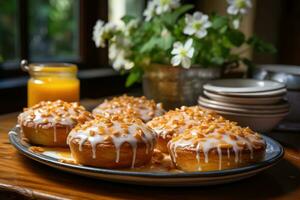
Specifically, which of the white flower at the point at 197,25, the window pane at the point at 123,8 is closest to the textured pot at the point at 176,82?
the white flower at the point at 197,25

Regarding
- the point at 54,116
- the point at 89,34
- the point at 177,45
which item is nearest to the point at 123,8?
the point at 89,34

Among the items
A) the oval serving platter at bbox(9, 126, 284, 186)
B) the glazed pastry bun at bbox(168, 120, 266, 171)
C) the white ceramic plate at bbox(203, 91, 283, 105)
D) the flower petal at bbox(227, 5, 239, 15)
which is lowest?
the oval serving platter at bbox(9, 126, 284, 186)

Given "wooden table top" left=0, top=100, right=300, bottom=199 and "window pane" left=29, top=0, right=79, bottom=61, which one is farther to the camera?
"window pane" left=29, top=0, right=79, bottom=61

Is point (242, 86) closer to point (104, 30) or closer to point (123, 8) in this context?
point (104, 30)

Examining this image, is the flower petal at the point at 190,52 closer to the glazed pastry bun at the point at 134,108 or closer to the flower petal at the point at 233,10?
the glazed pastry bun at the point at 134,108

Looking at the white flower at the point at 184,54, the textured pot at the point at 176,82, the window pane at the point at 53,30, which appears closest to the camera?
the white flower at the point at 184,54

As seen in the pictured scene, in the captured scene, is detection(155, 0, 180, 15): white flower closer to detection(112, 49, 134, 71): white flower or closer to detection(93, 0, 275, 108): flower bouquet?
detection(93, 0, 275, 108): flower bouquet

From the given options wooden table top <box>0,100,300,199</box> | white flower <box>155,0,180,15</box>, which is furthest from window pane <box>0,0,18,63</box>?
wooden table top <box>0,100,300,199</box>

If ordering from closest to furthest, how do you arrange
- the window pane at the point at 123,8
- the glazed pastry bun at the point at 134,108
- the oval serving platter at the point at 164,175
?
the oval serving platter at the point at 164,175 < the glazed pastry bun at the point at 134,108 < the window pane at the point at 123,8
